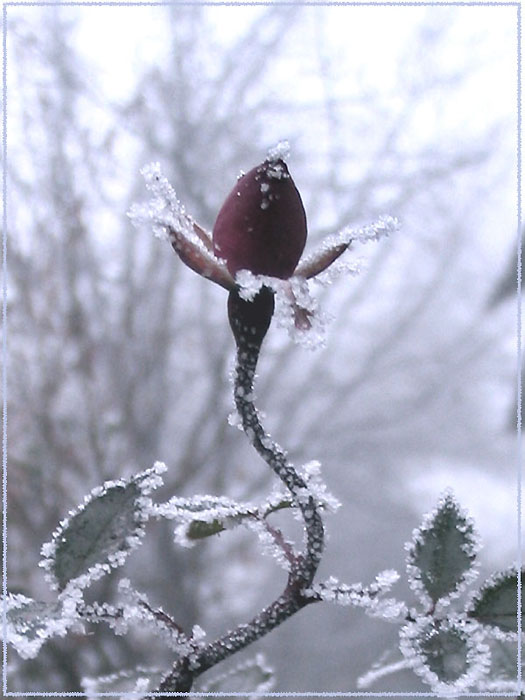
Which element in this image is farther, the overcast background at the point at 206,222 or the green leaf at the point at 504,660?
the overcast background at the point at 206,222

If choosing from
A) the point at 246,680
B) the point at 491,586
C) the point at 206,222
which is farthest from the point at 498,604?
the point at 206,222

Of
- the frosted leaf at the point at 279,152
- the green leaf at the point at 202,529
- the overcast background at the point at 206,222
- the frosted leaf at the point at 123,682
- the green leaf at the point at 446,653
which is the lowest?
the green leaf at the point at 446,653

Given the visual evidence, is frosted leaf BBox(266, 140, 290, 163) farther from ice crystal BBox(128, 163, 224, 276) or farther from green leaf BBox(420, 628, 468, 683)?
green leaf BBox(420, 628, 468, 683)

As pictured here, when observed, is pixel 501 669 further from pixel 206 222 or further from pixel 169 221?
pixel 206 222

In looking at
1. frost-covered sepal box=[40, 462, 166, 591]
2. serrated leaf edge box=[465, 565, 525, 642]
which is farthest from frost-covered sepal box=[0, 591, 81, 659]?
serrated leaf edge box=[465, 565, 525, 642]

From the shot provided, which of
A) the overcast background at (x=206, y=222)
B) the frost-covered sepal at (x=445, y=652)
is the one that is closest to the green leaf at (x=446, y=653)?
the frost-covered sepal at (x=445, y=652)

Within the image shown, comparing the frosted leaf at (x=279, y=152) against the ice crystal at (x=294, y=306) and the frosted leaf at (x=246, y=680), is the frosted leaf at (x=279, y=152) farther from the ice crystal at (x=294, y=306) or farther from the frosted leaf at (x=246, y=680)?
the frosted leaf at (x=246, y=680)

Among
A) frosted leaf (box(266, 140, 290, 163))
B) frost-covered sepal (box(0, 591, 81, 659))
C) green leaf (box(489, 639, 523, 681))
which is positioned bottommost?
green leaf (box(489, 639, 523, 681))
